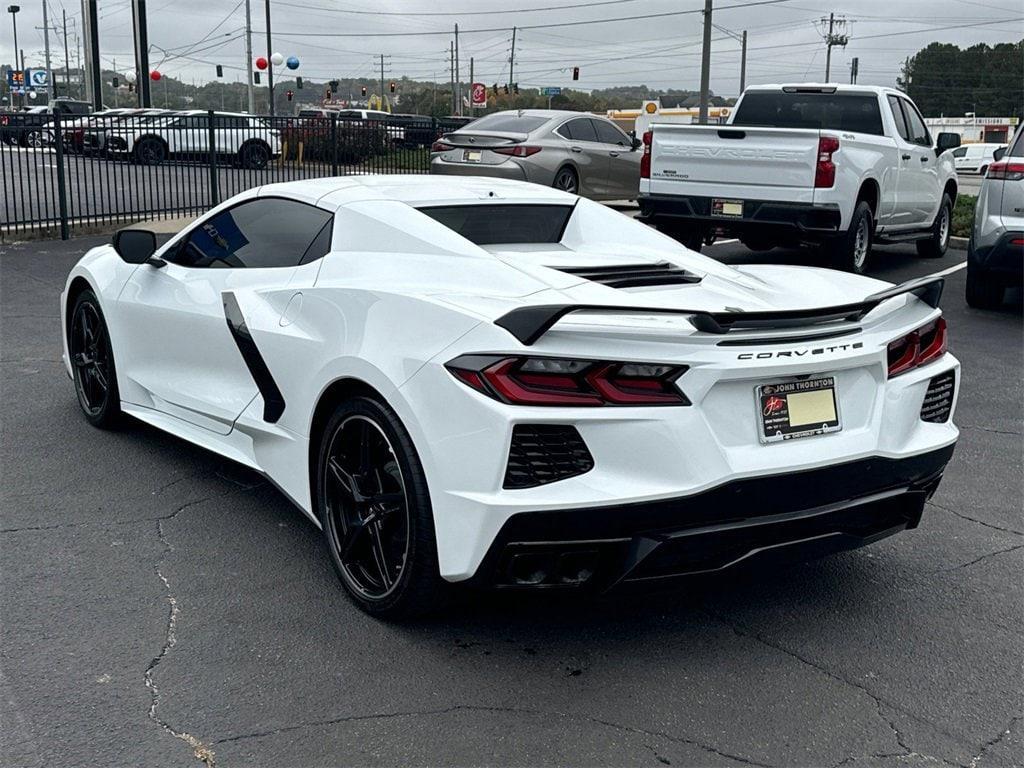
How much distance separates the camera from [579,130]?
1775 centimetres

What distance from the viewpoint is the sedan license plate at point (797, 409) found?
3.40m

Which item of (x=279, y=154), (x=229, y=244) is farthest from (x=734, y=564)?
(x=279, y=154)

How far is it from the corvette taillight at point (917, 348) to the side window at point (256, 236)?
2.10m

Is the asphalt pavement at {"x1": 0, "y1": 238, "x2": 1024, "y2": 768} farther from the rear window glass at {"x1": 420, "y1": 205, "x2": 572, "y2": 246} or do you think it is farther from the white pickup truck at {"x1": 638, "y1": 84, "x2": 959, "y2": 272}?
the white pickup truck at {"x1": 638, "y1": 84, "x2": 959, "y2": 272}

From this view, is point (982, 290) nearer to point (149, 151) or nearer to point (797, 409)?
point (797, 409)

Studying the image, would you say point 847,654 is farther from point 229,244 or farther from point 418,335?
point 229,244

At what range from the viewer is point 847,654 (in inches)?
146

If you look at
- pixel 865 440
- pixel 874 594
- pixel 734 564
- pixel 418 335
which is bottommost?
pixel 874 594

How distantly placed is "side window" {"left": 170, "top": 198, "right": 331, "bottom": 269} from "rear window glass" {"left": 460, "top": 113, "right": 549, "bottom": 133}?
12.0 meters

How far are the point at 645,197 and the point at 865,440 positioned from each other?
28.8 ft

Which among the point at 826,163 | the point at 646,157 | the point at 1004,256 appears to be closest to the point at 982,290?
the point at 1004,256

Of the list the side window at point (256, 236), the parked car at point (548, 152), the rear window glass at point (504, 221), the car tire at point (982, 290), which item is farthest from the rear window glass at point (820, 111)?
the side window at point (256, 236)

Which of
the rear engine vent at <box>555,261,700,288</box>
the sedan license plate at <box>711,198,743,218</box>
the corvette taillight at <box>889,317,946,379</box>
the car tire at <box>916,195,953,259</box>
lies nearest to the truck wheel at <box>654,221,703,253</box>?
the sedan license plate at <box>711,198,743,218</box>

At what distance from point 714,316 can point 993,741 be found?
1.42 metres
